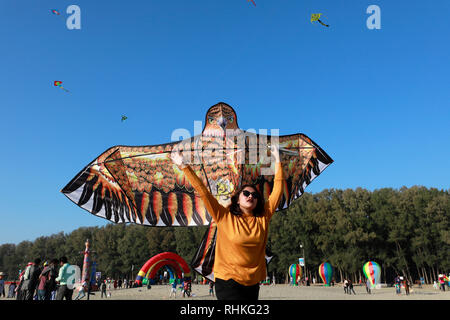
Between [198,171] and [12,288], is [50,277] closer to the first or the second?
[198,171]

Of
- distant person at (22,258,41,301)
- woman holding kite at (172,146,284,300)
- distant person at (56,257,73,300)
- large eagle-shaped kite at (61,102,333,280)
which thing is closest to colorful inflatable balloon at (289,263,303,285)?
large eagle-shaped kite at (61,102,333,280)

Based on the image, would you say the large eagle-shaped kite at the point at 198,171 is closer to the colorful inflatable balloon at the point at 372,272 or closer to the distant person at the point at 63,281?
the distant person at the point at 63,281

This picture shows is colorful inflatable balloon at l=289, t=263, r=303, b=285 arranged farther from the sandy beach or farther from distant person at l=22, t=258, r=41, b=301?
distant person at l=22, t=258, r=41, b=301

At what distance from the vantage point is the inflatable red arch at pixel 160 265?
132 feet

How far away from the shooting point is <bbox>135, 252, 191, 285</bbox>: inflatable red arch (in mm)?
40281

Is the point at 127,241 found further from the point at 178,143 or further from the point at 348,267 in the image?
the point at 178,143

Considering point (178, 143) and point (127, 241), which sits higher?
point (178, 143)

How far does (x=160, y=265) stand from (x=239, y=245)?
136 ft

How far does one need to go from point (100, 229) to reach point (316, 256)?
60581 mm

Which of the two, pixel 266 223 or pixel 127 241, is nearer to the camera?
pixel 266 223

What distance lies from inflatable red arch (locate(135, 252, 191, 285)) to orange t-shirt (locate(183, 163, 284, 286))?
3805 centimetres

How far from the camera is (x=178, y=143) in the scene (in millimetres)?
13203

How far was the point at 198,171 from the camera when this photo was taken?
1389 centimetres

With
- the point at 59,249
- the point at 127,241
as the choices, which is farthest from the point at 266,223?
the point at 59,249
